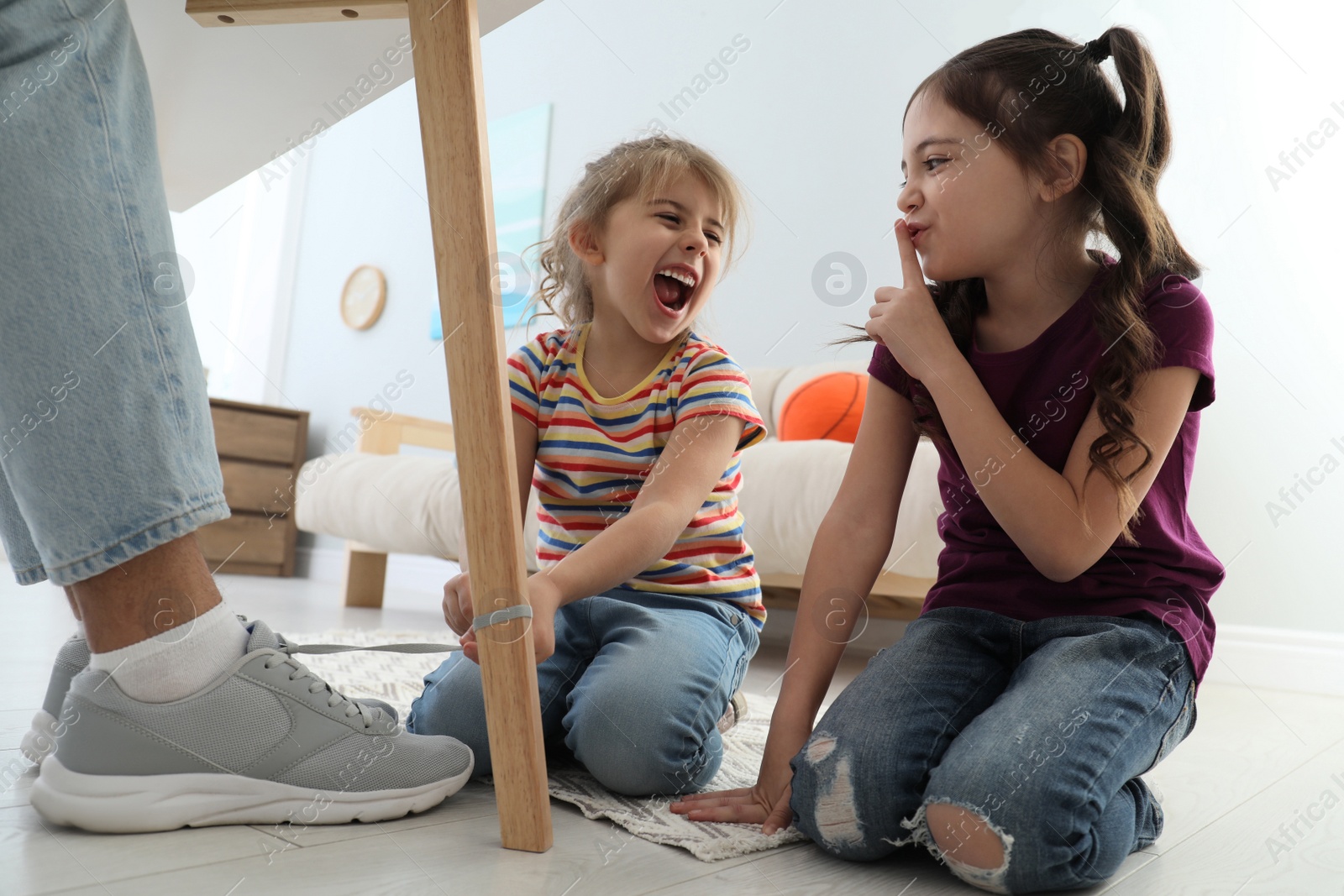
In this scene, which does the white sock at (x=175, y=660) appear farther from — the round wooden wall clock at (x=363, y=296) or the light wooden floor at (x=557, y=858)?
the round wooden wall clock at (x=363, y=296)

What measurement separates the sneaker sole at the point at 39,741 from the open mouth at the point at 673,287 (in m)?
0.64

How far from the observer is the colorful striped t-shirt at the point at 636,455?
95cm

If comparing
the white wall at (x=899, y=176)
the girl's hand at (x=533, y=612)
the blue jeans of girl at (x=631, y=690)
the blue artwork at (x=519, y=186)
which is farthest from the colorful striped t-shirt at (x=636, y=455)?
the blue artwork at (x=519, y=186)

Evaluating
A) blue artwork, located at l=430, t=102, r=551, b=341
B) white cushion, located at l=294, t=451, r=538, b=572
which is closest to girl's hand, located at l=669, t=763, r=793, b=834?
white cushion, located at l=294, t=451, r=538, b=572

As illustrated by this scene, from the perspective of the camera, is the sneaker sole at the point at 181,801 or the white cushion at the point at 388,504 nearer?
the sneaker sole at the point at 181,801

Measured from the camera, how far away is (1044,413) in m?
0.81

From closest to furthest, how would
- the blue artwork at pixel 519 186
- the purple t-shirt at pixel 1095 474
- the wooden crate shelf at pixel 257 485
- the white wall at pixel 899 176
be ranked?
1. the purple t-shirt at pixel 1095 474
2. the white wall at pixel 899 176
3. the blue artwork at pixel 519 186
4. the wooden crate shelf at pixel 257 485

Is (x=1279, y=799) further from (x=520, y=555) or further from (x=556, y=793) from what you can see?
(x=520, y=555)

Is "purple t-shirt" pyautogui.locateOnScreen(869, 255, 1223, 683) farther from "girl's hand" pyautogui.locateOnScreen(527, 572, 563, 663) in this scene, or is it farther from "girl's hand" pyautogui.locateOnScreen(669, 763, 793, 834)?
"girl's hand" pyautogui.locateOnScreen(527, 572, 563, 663)

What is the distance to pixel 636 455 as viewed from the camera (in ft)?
3.13

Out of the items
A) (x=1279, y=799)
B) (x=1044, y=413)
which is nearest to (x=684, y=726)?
(x=1044, y=413)

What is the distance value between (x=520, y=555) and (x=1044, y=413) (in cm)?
46

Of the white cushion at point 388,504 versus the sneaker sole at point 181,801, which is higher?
the sneaker sole at point 181,801

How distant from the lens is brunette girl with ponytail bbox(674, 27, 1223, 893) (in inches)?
25.8
